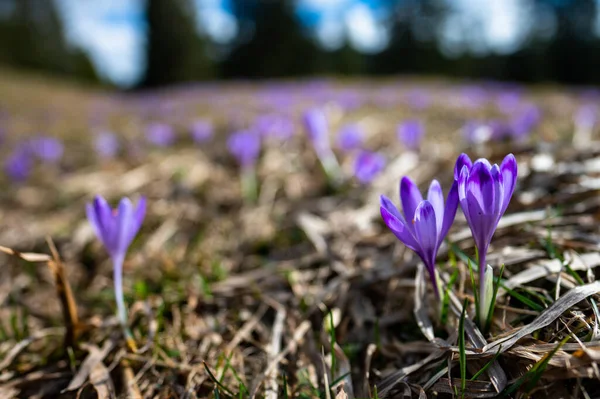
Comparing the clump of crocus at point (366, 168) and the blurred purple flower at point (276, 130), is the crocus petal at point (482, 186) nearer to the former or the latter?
the clump of crocus at point (366, 168)

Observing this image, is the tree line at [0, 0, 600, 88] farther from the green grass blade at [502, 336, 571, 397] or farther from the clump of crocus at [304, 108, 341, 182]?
the green grass blade at [502, 336, 571, 397]

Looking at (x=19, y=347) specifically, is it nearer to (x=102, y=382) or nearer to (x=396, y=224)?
(x=102, y=382)

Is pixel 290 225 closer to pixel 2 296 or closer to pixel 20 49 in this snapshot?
pixel 2 296

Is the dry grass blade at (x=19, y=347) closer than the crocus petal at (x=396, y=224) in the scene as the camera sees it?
No

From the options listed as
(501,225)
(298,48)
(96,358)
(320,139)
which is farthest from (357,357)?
(298,48)

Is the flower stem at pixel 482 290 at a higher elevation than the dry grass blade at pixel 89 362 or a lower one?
higher

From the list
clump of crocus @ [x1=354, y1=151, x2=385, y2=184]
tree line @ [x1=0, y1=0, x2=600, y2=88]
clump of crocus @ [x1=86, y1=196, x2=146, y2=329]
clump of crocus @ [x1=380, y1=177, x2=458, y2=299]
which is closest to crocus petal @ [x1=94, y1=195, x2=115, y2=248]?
clump of crocus @ [x1=86, y1=196, x2=146, y2=329]

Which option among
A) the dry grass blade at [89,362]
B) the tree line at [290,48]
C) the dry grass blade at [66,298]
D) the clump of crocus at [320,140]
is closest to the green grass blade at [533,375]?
the dry grass blade at [89,362]
